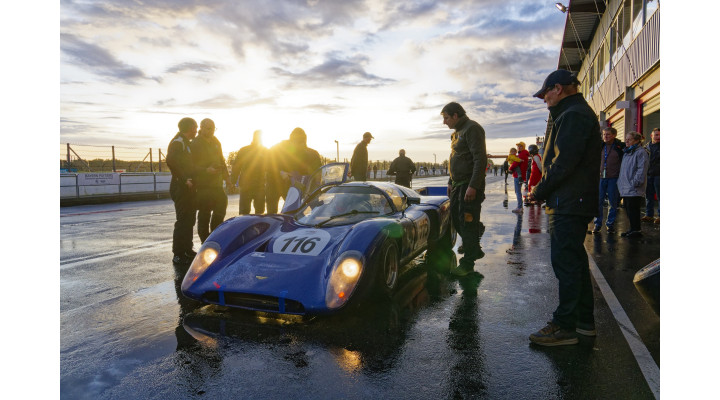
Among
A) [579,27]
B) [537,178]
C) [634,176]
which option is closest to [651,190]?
[537,178]

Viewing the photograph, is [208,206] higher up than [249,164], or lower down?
lower down

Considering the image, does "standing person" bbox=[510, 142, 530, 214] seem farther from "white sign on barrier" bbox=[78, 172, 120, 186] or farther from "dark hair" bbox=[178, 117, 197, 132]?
"white sign on barrier" bbox=[78, 172, 120, 186]

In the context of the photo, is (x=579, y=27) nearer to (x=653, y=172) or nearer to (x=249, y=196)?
(x=653, y=172)

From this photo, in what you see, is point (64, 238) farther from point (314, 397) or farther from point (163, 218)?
point (314, 397)

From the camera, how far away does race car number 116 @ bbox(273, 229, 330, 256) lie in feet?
13.1

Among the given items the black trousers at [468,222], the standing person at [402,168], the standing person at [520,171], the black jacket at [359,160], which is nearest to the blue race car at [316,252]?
the black trousers at [468,222]

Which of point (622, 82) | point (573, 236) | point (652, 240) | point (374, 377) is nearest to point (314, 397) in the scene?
point (374, 377)

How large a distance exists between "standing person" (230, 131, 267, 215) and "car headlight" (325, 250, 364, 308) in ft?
12.8

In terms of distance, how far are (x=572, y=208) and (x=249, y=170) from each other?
5140mm

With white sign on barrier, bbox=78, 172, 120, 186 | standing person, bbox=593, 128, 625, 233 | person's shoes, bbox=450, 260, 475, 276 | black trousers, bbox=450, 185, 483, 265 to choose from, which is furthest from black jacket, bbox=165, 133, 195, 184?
white sign on barrier, bbox=78, 172, 120, 186

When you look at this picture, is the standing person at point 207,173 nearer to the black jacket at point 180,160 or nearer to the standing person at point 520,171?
the black jacket at point 180,160

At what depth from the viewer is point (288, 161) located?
7.36 meters

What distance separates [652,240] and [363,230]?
220 inches

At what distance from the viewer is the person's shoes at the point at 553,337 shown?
3.15m
